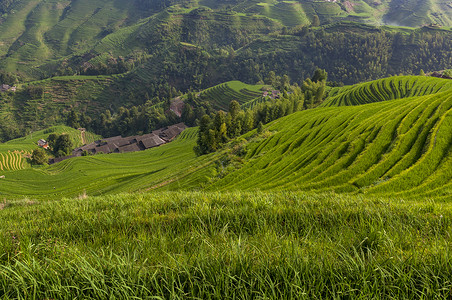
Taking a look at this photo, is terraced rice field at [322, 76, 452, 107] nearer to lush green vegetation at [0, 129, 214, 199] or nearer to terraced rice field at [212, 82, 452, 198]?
terraced rice field at [212, 82, 452, 198]

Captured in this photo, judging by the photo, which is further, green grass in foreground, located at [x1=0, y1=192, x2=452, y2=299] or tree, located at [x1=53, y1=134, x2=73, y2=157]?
tree, located at [x1=53, y1=134, x2=73, y2=157]

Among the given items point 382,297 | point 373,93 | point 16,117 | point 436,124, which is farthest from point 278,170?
point 16,117

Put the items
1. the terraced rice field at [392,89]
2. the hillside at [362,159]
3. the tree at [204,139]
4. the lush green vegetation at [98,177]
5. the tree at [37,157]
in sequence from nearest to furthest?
1. the hillside at [362,159]
2. the lush green vegetation at [98,177]
3. the tree at [204,139]
4. the terraced rice field at [392,89]
5. the tree at [37,157]

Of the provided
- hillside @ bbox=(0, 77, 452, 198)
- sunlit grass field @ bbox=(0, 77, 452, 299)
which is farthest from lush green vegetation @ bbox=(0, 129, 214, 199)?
sunlit grass field @ bbox=(0, 77, 452, 299)

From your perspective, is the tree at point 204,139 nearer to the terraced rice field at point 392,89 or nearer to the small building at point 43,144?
the terraced rice field at point 392,89

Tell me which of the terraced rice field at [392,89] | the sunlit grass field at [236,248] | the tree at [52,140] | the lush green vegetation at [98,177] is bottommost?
the tree at [52,140]

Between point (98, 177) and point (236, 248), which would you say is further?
point (98, 177)

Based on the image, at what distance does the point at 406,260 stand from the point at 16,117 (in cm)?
26213

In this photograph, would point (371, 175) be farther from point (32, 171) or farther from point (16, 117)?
point (16, 117)

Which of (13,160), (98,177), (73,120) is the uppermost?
(98,177)

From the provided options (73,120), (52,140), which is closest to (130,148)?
(52,140)

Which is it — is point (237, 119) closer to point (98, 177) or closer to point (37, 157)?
point (98, 177)

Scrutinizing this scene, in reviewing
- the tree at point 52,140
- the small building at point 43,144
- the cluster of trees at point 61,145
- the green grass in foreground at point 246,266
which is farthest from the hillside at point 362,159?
the small building at point 43,144

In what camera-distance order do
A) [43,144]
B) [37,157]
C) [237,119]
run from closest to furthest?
[237,119] < [37,157] < [43,144]
